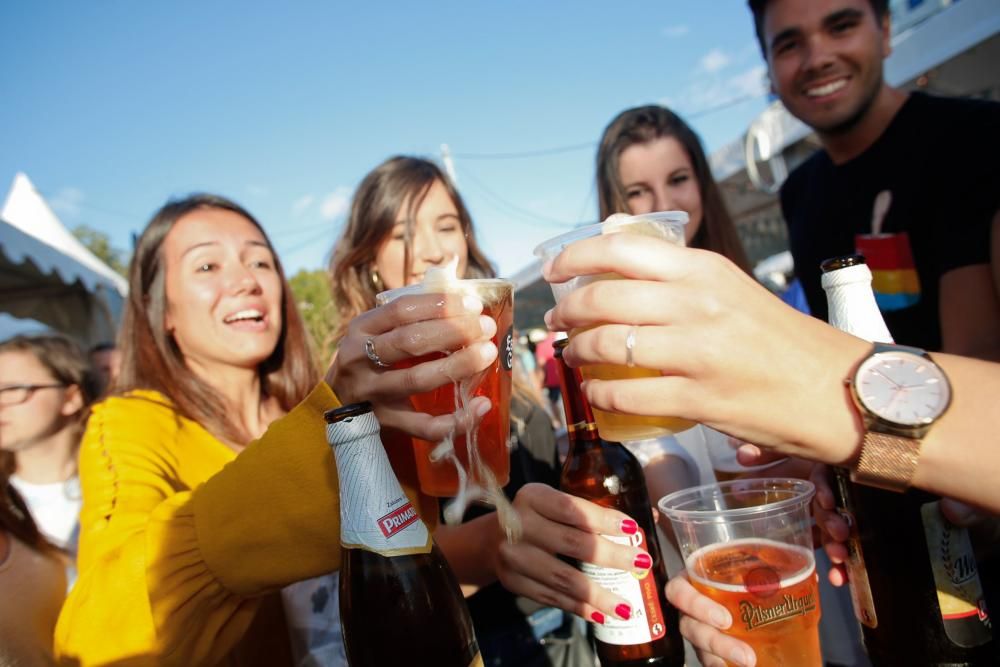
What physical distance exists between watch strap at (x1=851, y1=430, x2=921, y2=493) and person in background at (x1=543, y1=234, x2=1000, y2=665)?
0.04 ft

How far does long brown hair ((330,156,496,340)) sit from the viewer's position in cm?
225

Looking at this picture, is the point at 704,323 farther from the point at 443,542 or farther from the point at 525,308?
the point at 525,308

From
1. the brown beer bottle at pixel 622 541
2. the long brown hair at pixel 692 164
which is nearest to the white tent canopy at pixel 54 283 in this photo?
the long brown hair at pixel 692 164

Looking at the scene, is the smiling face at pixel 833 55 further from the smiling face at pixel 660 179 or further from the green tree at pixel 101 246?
the green tree at pixel 101 246

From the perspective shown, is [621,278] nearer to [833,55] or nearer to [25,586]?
[25,586]

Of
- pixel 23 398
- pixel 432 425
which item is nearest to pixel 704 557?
pixel 432 425

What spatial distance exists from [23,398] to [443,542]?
2931 millimetres

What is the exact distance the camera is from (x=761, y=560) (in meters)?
0.95

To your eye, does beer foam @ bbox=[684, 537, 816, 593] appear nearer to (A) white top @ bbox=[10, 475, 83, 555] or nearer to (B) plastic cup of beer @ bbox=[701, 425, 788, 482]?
(B) plastic cup of beer @ bbox=[701, 425, 788, 482]

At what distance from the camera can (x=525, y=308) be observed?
33.1ft

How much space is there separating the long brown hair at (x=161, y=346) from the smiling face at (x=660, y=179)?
65.5 inches

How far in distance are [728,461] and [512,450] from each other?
0.87 m

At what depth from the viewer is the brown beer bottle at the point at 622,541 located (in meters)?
1.07

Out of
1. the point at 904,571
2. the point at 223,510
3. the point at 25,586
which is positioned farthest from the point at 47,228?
the point at 904,571
